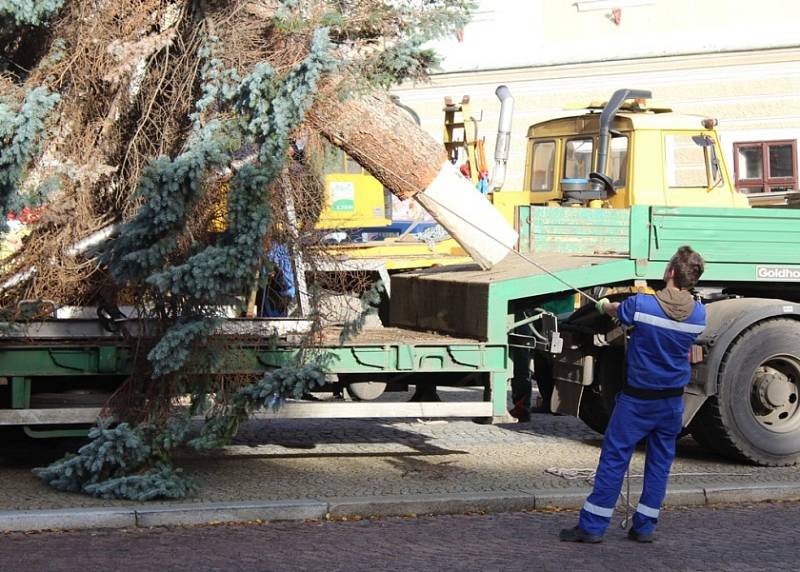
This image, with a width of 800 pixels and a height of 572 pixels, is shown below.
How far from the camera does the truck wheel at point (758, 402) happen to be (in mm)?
9328

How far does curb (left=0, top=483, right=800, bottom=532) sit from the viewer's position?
7.43 m

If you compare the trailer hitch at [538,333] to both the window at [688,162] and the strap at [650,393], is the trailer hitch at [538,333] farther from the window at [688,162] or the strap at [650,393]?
the window at [688,162]

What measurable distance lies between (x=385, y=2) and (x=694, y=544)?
13.4 ft

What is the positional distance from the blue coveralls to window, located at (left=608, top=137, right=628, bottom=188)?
16.1 feet

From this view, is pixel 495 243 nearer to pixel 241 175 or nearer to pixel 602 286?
pixel 602 286

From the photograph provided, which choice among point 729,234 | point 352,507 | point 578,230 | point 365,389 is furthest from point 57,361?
point 729,234

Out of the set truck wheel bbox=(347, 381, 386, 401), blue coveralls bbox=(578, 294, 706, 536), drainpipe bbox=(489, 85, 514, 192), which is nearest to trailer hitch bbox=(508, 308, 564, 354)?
truck wheel bbox=(347, 381, 386, 401)

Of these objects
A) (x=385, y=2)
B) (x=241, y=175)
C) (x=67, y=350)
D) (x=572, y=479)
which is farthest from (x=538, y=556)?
(x=385, y=2)

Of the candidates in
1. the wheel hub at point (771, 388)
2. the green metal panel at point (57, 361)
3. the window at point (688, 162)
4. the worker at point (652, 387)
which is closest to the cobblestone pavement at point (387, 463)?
the wheel hub at point (771, 388)

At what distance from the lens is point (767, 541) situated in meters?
7.36

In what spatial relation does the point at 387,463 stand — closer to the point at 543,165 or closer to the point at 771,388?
the point at 771,388

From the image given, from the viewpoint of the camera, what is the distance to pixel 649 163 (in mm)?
12000

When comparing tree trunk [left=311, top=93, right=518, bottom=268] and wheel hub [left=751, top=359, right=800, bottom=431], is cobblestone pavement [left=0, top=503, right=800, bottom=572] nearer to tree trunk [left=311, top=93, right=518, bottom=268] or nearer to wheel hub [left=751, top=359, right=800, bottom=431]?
wheel hub [left=751, top=359, right=800, bottom=431]

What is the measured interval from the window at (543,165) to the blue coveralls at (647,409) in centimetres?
583
